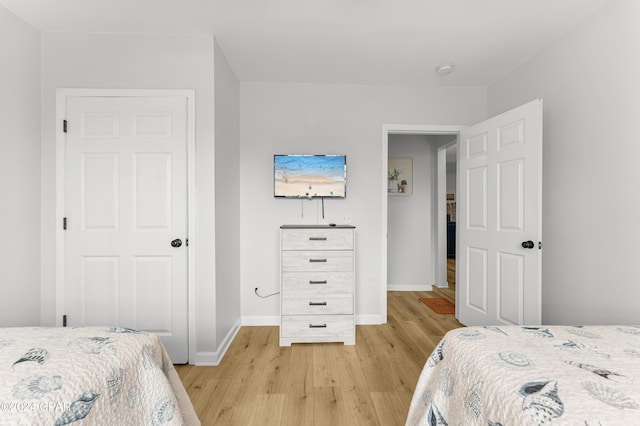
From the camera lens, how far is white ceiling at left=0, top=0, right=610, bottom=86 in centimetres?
204

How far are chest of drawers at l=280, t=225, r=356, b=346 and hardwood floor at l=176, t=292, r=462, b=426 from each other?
A: 13 centimetres

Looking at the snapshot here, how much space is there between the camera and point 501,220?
269cm

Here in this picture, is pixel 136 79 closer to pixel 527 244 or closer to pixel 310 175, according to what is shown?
pixel 310 175

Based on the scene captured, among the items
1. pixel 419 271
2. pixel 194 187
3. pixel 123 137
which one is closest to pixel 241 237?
pixel 194 187

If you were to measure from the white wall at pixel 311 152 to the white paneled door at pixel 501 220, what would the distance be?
0.79m

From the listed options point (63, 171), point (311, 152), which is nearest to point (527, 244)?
point (311, 152)

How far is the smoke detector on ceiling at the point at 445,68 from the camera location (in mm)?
2844

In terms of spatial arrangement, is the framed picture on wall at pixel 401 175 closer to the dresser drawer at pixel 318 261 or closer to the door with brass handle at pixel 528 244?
the dresser drawer at pixel 318 261

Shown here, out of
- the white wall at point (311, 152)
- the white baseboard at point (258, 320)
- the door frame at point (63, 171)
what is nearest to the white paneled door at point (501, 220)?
the white wall at point (311, 152)

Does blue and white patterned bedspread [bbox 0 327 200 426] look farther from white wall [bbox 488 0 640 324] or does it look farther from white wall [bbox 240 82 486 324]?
white wall [bbox 488 0 640 324]

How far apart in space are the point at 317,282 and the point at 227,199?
1063mm

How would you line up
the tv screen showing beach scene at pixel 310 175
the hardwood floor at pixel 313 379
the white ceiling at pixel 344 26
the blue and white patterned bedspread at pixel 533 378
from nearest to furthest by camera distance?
the blue and white patterned bedspread at pixel 533 378 → the hardwood floor at pixel 313 379 → the white ceiling at pixel 344 26 → the tv screen showing beach scene at pixel 310 175

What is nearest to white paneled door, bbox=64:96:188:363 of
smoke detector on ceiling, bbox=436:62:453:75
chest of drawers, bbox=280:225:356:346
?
chest of drawers, bbox=280:225:356:346

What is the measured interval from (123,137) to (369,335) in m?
2.63
